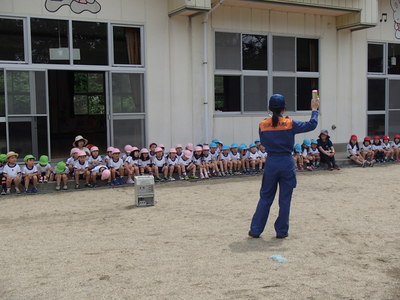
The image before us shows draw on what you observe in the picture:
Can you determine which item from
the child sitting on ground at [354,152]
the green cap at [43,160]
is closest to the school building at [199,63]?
the green cap at [43,160]

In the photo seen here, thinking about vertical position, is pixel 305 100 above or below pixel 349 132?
above

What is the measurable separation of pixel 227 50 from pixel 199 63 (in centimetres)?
90

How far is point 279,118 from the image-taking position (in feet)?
18.9

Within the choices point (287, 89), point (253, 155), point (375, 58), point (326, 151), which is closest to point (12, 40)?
point (253, 155)

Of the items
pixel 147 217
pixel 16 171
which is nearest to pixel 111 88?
pixel 16 171

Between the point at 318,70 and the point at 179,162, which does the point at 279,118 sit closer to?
the point at 179,162

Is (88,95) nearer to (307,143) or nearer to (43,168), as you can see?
(43,168)

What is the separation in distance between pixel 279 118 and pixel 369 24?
866cm

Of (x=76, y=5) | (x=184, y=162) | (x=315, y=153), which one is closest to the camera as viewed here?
(x=76, y=5)

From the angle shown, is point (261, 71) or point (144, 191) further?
point (261, 71)

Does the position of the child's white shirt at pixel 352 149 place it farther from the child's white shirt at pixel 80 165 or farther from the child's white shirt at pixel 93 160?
the child's white shirt at pixel 80 165

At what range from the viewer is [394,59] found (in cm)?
1473

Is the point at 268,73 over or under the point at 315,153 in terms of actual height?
over

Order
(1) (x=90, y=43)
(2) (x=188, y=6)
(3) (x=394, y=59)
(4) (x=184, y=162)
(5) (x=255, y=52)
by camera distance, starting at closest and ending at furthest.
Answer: (1) (x=90, y=43) < (2) (x=188, y=6) < (4) (x=184, y=162) < (5) (x=255, y=52) < (3) (x=394, y=59)
